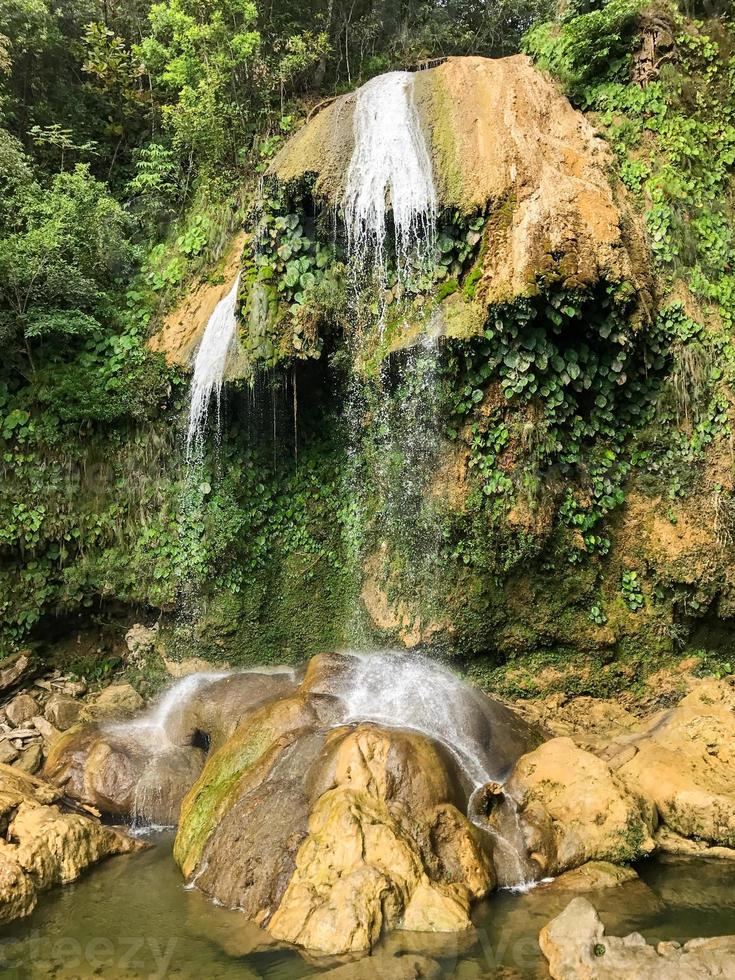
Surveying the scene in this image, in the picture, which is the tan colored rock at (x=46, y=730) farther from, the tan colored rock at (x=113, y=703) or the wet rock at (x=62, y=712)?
the tan colored rock at (x=113, y=703)

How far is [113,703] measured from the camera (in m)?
9.14

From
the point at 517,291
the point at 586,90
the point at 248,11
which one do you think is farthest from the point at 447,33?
the point at 517,291

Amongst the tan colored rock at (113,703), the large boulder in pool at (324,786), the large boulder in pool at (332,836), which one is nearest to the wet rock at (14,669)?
the tan colored rock at (113,703)

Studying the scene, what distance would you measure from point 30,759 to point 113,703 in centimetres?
143

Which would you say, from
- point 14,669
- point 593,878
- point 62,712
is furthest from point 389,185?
point 14,669

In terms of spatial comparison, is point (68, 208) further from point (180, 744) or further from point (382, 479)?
point (180, 744)

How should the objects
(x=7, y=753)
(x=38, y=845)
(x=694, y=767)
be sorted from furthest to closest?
1. (x=7, y=753)
2. (x=694, y=767)
3. (x=38, y=845)

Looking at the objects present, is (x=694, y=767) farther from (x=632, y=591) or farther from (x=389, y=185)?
(x=389, y=185)

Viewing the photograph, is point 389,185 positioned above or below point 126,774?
above

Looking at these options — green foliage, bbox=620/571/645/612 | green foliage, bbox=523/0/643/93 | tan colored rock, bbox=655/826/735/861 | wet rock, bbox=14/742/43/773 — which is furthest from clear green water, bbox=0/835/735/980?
green foliage, bbox=523/0/643/93

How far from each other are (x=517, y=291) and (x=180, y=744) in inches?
244

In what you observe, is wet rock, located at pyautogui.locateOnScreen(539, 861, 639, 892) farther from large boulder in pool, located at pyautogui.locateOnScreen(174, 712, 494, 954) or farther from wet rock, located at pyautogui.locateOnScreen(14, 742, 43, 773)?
wet rock, located at pyautogui.locateOnScreen(14, 742, 43, 773)

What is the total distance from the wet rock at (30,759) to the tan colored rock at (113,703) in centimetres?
70

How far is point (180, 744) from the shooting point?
7.57 metres
